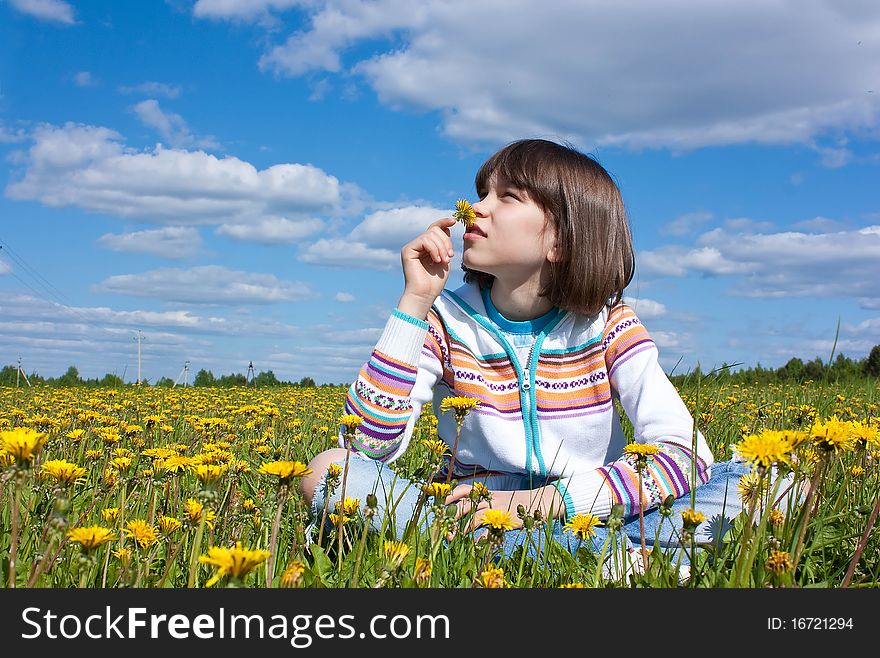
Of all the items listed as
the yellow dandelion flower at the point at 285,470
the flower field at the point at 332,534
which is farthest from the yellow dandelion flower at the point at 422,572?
the yellow dandelion flower at the point at 285,470

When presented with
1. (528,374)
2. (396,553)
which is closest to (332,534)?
(396,553)

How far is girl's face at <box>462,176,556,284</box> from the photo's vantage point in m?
3.12

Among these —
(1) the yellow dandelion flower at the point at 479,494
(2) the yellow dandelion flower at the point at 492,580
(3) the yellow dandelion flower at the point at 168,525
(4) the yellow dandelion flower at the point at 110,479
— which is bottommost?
(2) the yellow dandelion flower at the point at 492,580

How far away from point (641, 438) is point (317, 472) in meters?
1.22

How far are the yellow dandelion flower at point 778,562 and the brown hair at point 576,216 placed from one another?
166 centimetres

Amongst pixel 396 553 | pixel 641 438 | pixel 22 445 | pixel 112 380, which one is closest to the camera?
pixel 22 445

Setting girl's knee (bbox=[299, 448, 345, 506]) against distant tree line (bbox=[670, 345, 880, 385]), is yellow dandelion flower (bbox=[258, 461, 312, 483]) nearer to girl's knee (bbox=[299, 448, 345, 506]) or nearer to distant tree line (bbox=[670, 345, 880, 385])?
girl's knee (bbox=[299, 448, 345, 506])

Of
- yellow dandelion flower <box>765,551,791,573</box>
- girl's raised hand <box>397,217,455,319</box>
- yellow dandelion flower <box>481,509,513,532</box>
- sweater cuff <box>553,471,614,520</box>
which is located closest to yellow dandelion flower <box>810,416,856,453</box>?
yellow dandelion flower <box>765,551,791,573</box>

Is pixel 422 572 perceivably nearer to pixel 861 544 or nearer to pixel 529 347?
pixel 861 544

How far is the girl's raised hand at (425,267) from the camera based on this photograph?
3195mm

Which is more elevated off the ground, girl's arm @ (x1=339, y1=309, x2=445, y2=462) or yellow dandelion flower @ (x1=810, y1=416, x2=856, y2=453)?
girl's arm @ (x1=339, y1=309, x2=445, y2=462)

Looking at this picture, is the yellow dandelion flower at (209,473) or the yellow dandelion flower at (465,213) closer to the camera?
the yellow dandelion flower at (209,473)

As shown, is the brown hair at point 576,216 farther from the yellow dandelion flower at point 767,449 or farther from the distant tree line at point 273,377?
the distant tree line at point 273,377

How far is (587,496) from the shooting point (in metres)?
2.69
